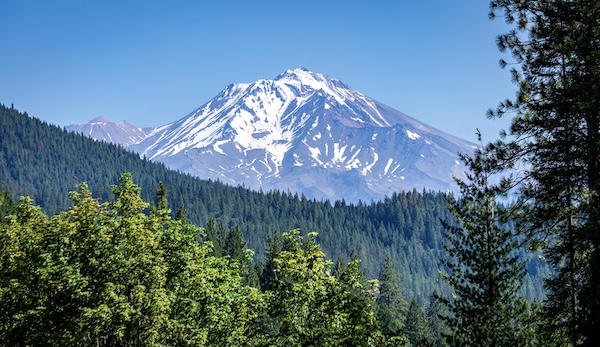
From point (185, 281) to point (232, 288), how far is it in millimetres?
3031

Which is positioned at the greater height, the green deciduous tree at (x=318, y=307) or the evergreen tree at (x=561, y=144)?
the evergreen tree at (x=561, y=144)

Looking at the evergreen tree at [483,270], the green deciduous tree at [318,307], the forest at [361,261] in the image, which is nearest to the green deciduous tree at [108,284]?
the forest at [361,261]

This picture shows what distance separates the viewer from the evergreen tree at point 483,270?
64.7 feet

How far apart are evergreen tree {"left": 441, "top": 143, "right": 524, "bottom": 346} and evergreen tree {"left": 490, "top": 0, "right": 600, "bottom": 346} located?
6.47 feet

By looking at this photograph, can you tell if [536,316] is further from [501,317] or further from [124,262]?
[124,262]

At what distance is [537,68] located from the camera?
17422 mm

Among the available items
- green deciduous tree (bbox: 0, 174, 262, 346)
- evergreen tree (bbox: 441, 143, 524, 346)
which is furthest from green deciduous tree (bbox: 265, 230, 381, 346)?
evergreen tree (bbox: 441, 143, 524, 346)

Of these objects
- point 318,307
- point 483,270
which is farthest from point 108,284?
point 483,270

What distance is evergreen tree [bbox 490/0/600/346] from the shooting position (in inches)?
603

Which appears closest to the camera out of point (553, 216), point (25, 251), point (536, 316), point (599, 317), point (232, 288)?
point (599, 317)

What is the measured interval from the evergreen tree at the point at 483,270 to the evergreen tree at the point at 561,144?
197cm

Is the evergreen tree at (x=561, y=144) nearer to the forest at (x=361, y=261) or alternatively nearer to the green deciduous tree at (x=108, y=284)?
the forest at (x=361, y=261)

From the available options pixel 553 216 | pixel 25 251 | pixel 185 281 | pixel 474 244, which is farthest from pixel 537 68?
pixel 25 251

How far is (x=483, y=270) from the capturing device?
20.7 m
